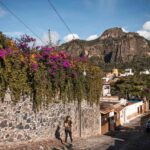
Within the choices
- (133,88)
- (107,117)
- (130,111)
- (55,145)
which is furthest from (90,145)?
(133,88)

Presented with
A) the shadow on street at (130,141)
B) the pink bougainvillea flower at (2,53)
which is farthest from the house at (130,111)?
the pink bougainvillea flower at (2,53)

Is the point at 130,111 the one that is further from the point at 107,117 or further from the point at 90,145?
the point at 90,145

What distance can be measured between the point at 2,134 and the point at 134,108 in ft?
140

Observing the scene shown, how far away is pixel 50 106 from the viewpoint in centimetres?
1622

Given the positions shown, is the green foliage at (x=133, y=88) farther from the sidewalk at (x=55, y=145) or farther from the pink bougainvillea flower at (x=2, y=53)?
the pink bougainvillea flower at (x=2, y=53)

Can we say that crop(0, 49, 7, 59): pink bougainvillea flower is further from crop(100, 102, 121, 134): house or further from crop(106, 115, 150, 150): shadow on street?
crop(100, 102, 121, 134): house

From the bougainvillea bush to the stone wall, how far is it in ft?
1.16

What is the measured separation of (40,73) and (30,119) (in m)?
2.07

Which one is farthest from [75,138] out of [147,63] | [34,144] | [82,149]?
[147,63]

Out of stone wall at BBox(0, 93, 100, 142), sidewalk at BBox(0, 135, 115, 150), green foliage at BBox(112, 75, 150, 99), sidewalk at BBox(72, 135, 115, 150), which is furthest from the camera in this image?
green foliage at BBox(112, 75, 150, 99)

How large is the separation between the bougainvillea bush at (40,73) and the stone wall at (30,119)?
1.16ft

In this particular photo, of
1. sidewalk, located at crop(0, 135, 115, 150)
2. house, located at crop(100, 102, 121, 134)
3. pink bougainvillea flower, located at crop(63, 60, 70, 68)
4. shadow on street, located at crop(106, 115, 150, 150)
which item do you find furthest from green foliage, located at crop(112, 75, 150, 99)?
pink bougainvillea flower, located at crop(63, 60, 70, 68)

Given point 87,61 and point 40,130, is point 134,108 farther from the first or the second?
point 40,130

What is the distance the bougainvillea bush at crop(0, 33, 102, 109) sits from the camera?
13337mm
